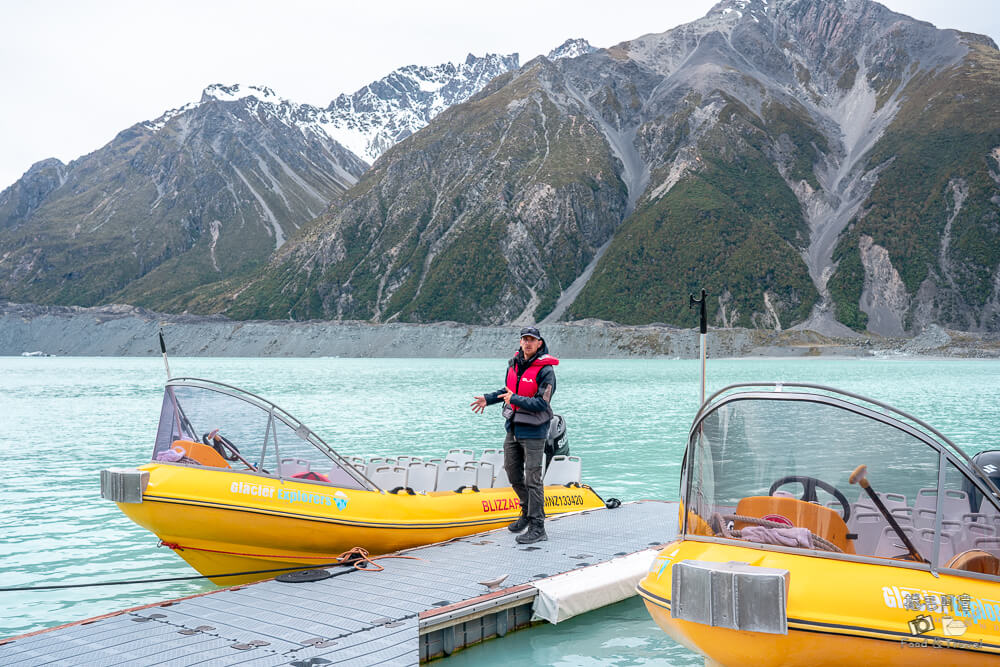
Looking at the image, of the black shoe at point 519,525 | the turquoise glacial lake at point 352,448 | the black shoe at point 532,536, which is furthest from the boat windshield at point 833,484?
the black shoe at point 519,525

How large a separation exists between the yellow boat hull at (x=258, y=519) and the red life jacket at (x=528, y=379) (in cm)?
186

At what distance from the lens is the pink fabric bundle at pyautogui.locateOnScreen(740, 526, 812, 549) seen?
488 cm

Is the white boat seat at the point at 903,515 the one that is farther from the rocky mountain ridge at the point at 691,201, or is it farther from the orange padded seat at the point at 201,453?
the rocky mountain ridge at the point at 691,201

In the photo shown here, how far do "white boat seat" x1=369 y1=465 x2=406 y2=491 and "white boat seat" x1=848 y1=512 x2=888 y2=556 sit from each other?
597 cm

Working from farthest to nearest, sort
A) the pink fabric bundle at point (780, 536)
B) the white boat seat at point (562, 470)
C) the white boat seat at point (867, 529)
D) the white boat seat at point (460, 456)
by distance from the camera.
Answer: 1. the white boat seat at point (562, 470)
2. the white boat seat at point (460, 456)
3. the white boat seat at point (867, 529)
4. the pink fabric bundle at point (780, 536)

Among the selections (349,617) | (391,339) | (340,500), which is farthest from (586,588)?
(391,339)

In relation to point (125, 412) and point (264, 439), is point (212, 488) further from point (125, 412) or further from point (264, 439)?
point (125, 412)

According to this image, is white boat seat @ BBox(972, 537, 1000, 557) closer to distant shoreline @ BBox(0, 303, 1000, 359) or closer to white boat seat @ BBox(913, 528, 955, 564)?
white boat seat @ BBox(913, 528, 955, 564)

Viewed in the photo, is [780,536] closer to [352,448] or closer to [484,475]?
A: [484,475]

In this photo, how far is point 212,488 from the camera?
8000 mm

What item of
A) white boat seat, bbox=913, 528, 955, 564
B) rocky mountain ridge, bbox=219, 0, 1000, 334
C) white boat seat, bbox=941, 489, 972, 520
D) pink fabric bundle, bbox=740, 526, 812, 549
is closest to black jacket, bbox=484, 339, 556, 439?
pink fabric bundle, bbox=740, 526, 812, 549

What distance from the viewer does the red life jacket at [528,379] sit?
333 inches

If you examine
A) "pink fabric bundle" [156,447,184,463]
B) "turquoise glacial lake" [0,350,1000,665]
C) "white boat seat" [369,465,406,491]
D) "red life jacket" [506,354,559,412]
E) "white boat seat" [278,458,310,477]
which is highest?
"red life jacket" [506,354,559,412]

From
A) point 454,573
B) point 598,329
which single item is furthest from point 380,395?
point 598,329
